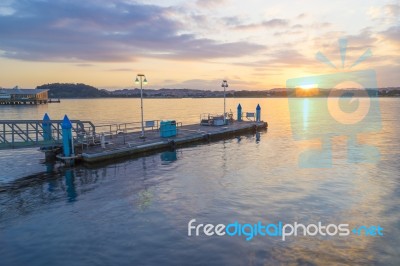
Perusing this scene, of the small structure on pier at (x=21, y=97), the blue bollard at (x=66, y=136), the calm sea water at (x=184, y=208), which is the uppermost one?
the small structure on pier at (x=21, y=97)

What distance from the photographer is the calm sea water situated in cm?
1105

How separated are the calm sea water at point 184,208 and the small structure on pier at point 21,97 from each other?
167203 millimetres

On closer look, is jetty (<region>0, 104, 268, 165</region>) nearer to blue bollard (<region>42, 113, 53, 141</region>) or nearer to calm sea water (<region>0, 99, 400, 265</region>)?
blue bollard (<region>42, 113, 53, 141</region>)

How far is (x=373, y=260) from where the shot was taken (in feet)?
35.1

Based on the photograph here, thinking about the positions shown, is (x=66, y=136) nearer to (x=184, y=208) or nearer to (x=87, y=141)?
(x=87, y=141)

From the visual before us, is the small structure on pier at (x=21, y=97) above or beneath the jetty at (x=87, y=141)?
above

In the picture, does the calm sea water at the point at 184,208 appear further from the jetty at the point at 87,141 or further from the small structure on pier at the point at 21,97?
the small structure on pier at the point at 21,97

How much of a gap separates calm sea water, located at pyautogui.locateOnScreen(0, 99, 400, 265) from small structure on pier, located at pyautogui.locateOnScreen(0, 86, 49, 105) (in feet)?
549

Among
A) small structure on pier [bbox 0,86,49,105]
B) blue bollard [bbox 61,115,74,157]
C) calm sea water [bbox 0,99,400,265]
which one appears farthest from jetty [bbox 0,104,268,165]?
small structure on pier [bbox 0,86,49,105]

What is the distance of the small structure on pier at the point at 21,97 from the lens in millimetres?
170788

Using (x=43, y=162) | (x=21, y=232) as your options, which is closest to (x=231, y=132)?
(x=43, y=162)

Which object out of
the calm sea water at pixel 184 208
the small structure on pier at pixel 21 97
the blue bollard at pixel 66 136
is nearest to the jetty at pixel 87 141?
the blue bollard at pixel 66 136

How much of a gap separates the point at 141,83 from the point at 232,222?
2159 centimetres

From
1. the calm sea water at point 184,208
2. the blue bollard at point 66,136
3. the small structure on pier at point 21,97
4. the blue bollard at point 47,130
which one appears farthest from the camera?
the small structure on pier at point 21,97
